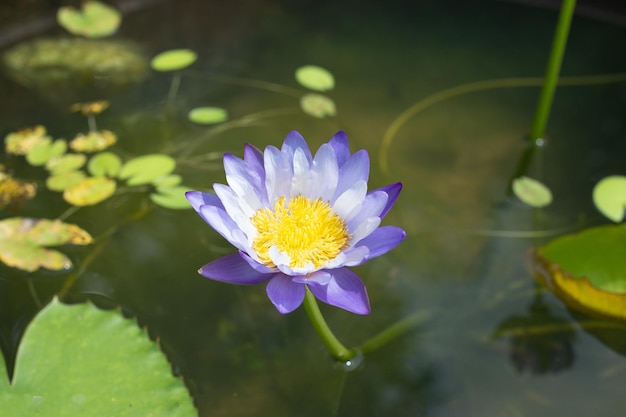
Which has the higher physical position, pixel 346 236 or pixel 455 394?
pixel 346 236

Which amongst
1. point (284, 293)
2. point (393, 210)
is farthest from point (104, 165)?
point (284, 293)

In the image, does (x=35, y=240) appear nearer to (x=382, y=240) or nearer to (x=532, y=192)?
(x=382, y=240)

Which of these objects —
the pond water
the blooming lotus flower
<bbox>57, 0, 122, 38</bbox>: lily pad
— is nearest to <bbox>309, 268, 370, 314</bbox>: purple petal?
the blooming lotus flower

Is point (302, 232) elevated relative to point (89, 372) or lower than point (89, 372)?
elevated

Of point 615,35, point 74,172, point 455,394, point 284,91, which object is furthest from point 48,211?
point 615,35

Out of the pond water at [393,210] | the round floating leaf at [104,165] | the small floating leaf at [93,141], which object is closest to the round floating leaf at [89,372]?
the pond water at [393,210]

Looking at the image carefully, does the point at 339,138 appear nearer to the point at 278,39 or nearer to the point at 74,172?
the point at 74,172

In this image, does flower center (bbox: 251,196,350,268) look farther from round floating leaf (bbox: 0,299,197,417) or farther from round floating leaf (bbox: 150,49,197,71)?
round floating leaf (bbox: 150,49,197,71)

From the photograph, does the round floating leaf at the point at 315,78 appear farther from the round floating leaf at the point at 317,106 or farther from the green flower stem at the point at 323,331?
the green flower stem at the point at 323,331
